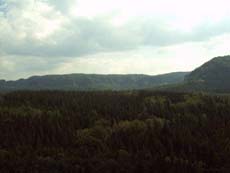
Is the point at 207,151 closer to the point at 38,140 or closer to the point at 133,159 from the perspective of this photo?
the point at 133,159

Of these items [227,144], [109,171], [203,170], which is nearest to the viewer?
[109,171]

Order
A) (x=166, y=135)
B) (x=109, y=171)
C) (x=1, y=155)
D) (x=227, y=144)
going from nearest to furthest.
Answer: (x=109, y=171) < (x=1, y=155) < (x=227, y=144) < (x=166, y=135)

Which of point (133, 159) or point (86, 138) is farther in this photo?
point (86, 138)

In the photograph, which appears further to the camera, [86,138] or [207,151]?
[86,138]

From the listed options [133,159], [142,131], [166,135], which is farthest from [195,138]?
[133,159]

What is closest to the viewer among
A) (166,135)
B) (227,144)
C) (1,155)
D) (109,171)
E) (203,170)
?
(109,171)

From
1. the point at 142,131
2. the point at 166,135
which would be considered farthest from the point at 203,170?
the point at 142,131

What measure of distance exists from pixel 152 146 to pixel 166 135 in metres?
14.8

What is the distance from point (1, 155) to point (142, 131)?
65.7 metres

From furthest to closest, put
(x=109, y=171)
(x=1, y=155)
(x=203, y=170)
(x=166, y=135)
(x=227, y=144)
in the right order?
(x=166, y=135), (x=227, y=144), (x=1, y=155), (x=203, y=170), (x=109, y=171)

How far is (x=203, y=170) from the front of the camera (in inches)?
5881

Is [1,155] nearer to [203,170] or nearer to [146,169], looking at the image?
[146,169]

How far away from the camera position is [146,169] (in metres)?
143

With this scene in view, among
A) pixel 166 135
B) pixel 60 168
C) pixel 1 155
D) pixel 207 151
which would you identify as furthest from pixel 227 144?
pixel 1 155
